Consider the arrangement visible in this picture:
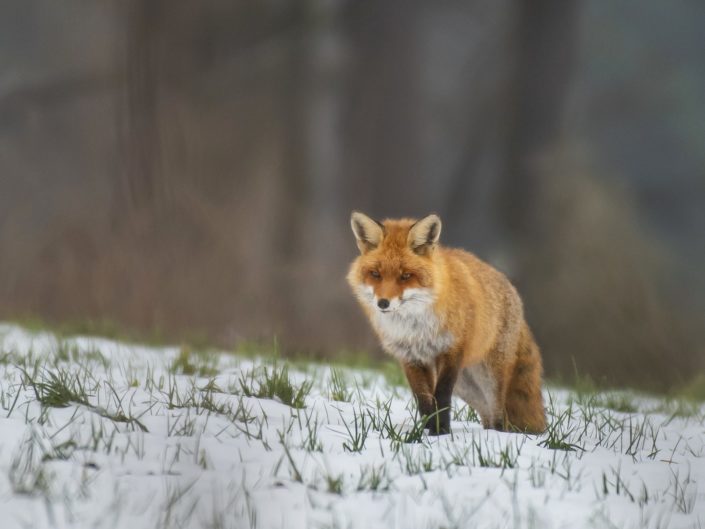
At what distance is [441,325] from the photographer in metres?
4.07

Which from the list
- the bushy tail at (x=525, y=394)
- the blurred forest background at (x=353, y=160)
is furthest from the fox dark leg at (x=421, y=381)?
the blurred forest background at (x=353, y=160)

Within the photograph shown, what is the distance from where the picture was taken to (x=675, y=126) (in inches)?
426

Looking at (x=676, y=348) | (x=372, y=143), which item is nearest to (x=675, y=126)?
(x=676, y=348)

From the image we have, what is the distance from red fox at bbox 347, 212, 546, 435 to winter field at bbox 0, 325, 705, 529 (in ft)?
1.13

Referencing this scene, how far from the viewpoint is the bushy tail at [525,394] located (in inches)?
174

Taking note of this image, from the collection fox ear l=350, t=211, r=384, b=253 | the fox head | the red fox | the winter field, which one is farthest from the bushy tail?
fox ear l=350, t=211, r=384, b=253

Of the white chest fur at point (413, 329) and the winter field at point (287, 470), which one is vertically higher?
the white chest fur at point (413, 329)

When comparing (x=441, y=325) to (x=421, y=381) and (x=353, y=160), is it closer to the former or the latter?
(x=421, y=381)

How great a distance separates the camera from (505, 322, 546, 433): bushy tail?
14.5 feet

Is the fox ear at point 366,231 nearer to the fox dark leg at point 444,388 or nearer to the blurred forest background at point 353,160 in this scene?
the fox dark leg at point 444,388

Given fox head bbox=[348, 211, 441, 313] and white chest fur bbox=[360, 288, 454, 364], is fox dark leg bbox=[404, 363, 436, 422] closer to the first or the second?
white chest fur bbox=[360, 288, 454, 364]

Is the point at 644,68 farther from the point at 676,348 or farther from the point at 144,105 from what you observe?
the point at 144,105


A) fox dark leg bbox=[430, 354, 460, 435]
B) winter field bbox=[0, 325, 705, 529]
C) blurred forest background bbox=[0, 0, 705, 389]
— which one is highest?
blurred forest background bbox=[0, 0, 705, 389]

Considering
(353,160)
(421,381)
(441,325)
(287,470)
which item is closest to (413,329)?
(441,325)
